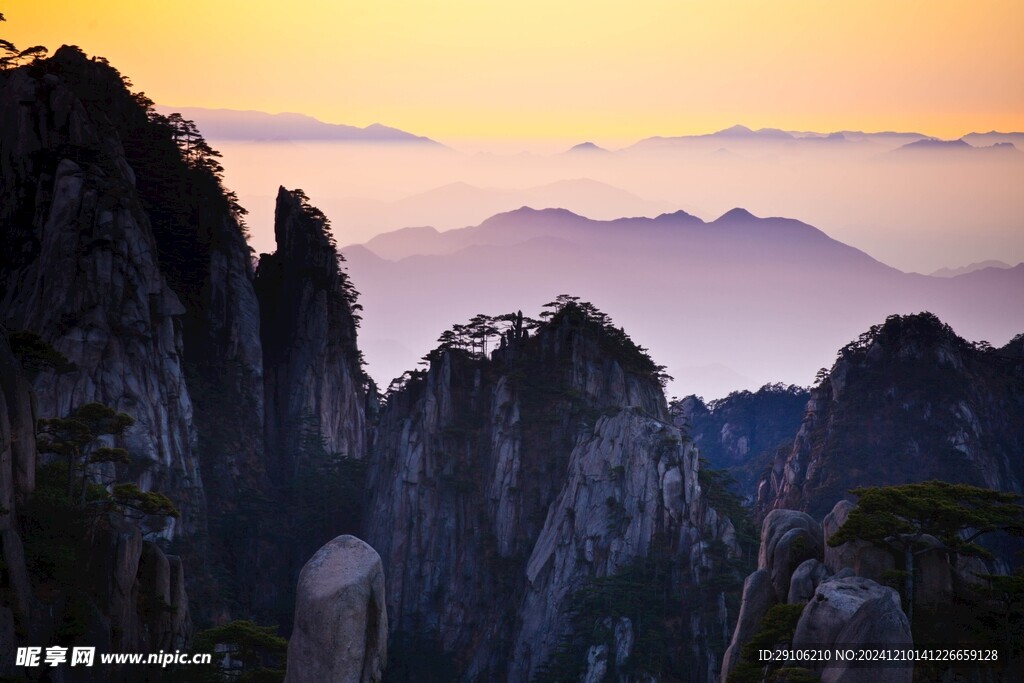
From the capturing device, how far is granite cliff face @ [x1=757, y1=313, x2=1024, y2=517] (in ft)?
374

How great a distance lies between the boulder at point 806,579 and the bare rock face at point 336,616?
68.9 feet

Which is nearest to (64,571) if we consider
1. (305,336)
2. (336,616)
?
(336,616)

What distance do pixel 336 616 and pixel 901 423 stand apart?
93559 mm

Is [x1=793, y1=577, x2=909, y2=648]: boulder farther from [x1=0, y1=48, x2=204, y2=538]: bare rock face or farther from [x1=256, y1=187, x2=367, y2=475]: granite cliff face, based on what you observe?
[x1=256, y1=187, x2=367, y2=475]: granite cliff face

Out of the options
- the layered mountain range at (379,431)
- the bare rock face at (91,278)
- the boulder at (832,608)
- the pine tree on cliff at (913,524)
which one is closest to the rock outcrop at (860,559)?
the pine tree on cliff at (913,524)

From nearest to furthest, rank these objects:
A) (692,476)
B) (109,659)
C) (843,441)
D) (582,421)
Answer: (109,659) < (692,476) < (582,421) < (843,441)

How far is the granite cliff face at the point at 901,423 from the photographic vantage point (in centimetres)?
11394

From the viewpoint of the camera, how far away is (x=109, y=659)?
165 ft

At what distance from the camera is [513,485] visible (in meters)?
105

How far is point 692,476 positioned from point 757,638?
4458 centimetres

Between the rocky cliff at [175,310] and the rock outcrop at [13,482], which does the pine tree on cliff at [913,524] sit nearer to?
the rock outcrop at [13,482]

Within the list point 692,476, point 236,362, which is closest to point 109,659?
point 692,476

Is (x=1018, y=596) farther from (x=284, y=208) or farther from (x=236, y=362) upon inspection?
(x=284, y=208)

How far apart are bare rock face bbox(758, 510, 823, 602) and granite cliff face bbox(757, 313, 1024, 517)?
5665cm
